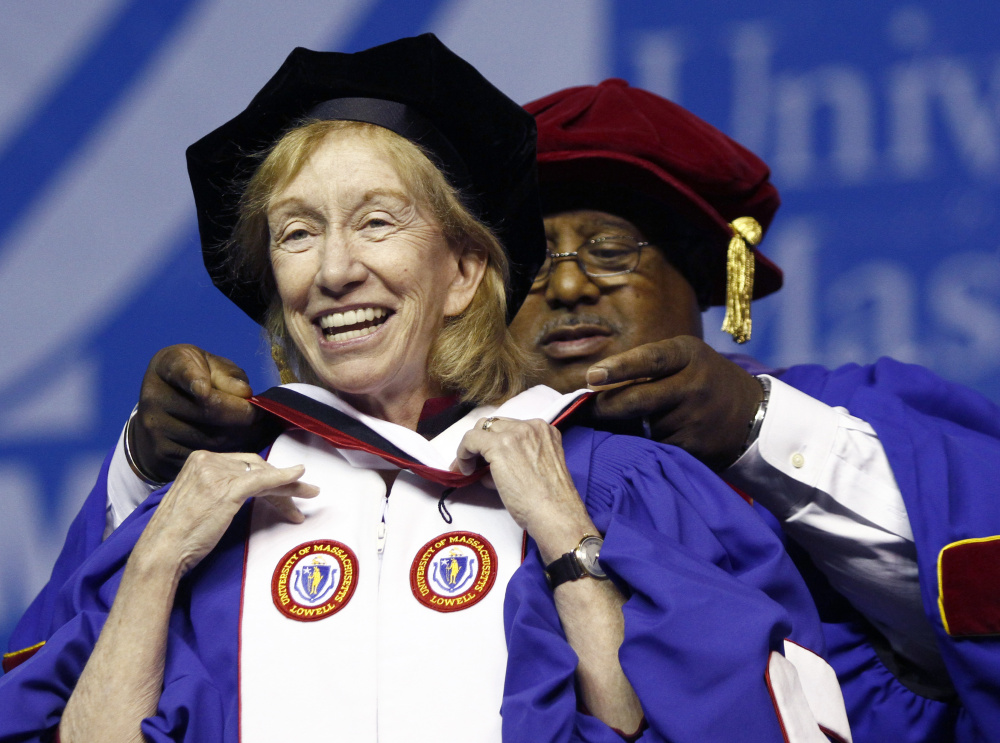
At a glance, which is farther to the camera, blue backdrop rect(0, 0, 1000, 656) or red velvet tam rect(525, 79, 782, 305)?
blue backdrop rect(0, 0, 1000, 656)

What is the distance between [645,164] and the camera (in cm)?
248

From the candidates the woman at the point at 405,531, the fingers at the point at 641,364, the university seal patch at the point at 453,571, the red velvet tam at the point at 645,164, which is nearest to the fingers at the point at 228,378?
the woman at the point at 405,531

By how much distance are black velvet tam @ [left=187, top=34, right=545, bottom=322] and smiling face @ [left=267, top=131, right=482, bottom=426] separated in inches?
3.6

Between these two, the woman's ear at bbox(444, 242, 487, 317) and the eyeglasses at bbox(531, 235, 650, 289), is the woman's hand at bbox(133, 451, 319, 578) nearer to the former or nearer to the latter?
the woman's ear at bbox(444, 242, 487, 317)

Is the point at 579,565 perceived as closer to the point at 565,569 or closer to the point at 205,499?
the point at 565,569

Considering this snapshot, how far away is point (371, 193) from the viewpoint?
1.77 meters

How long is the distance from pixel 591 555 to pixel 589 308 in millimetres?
1111

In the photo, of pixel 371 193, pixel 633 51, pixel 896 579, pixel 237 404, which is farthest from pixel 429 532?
pixel 633 51

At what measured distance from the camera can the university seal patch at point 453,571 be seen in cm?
159

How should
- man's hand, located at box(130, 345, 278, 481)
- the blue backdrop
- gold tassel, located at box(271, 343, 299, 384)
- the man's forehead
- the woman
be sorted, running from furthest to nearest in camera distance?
the blue backdrop → the man's forehead → gold tassel, located at box(271, 343, 299, 384) → man's hand, located at box(130, 345, 278, 481) → the woman

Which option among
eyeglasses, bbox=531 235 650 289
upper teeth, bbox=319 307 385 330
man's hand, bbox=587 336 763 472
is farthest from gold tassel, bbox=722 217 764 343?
upper teeth, bbox=319 307 385 330

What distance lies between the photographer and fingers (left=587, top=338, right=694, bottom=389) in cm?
175

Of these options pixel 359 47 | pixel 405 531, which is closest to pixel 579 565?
pixel 405 531

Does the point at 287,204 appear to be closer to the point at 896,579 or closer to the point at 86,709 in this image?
the point at 86,709
